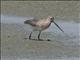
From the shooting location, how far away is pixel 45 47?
1195 cm

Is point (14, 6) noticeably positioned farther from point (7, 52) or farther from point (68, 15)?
point (7, 52)

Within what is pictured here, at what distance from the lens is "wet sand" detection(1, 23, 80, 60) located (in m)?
11.1

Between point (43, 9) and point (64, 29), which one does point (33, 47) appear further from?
point (43, 9)

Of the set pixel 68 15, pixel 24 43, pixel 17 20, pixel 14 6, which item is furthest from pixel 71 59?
pixel 14 6

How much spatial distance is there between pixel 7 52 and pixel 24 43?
1.15 metres

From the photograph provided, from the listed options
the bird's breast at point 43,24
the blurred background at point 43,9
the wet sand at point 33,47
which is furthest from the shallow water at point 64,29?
the blurred background at point 43,9

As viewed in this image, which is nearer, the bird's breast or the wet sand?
the wet sand

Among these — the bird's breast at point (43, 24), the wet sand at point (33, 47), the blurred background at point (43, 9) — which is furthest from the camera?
the blurred background at point (43, 9)

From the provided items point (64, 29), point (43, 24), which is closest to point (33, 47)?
point (43, 24)

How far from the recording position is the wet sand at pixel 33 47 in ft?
36.3

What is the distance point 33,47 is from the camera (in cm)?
1189

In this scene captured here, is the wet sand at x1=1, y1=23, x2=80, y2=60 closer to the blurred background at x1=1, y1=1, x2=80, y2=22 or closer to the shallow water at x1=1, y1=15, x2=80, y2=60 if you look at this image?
the shallow water at x1=1, y1=15, x2=80, y2=60

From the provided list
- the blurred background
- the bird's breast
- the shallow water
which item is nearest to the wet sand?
the shallow water

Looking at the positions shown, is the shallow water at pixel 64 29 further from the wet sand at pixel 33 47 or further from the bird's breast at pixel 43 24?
the bird's breast at pixel 43 24
